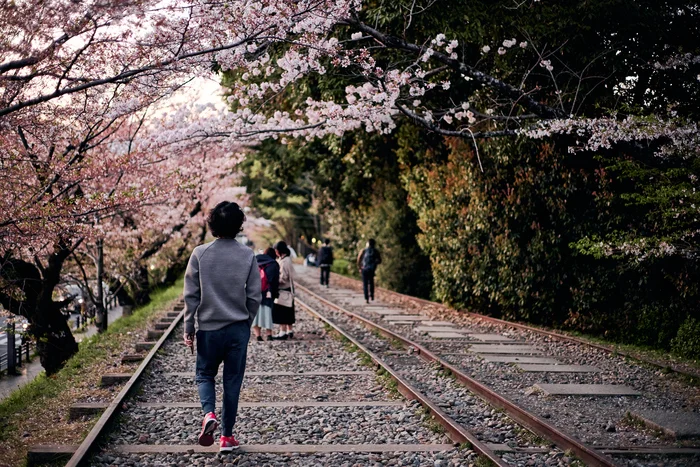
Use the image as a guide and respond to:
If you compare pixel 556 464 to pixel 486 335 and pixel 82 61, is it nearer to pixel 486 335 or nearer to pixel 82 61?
pixel 82 61

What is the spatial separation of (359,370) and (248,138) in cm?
607

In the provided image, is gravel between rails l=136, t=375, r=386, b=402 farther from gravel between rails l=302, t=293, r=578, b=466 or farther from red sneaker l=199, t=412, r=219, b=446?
red sneaker l=199, t=412, r=219, b=446

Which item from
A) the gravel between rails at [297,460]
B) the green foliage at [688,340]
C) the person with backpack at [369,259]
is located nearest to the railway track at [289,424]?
the gravel between rails at [297,460]

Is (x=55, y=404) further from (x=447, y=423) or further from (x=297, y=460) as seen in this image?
(x=447, y=423)

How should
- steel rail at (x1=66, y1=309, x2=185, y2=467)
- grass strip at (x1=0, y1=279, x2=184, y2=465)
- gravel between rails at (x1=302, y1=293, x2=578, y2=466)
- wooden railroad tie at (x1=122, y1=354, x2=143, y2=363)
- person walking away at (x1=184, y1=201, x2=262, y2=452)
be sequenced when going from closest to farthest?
1. steel rail at (x1=66, y1=309, x2=185, y2=467)
2. person walking away at (x1=184, y1=201, x2=262, y2=452)
3. gravel between rails at (x1=302, y1=293, x2=578, y2=466)
4. grass strip at (x1=0, y1=279, x2=184, y2=465)
5. wooden railroad tie at (x1=122, y1=354, x2=143, y2=363)

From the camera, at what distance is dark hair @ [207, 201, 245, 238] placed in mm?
5598

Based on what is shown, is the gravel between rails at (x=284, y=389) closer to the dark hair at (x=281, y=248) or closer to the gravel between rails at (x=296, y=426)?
the gravel between rails at (x=296, y=426)

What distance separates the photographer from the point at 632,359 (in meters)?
10.5

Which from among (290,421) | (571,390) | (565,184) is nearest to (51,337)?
(290,421)

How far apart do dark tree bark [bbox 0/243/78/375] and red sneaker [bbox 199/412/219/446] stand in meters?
7.51

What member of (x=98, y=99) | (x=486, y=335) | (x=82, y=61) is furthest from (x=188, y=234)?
(x=82, y=61)

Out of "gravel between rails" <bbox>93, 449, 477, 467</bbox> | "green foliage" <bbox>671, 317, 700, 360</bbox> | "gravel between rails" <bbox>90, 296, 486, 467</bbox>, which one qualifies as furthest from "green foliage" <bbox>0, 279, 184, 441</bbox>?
"green foliage" <bbox>671, 317, 700, 360</bbox>

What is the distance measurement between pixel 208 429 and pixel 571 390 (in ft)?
15.5

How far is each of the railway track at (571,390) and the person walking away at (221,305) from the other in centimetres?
256
